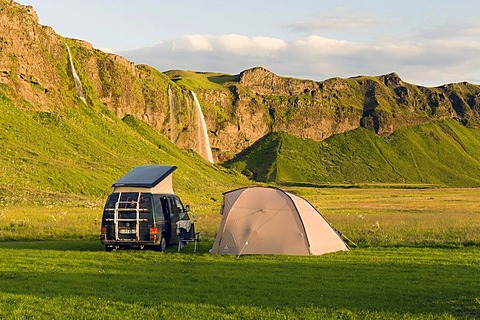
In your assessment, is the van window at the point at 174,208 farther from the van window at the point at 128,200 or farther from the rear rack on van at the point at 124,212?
the rear rack on van at the point at 124,212

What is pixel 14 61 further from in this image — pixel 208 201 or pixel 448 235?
pixel 448 235

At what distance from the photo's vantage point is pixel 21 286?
15.8 meters

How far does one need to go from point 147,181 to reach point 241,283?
8.96 m

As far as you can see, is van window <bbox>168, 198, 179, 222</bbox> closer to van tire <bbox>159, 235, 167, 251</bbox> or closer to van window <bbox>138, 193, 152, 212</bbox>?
van tire <bbox>159, 235, 167, 251</bbox>

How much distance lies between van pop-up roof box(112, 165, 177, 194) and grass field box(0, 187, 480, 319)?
98.9 inches

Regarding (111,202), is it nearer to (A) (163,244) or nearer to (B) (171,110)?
(A) (163,244)

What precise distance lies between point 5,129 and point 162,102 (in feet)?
254

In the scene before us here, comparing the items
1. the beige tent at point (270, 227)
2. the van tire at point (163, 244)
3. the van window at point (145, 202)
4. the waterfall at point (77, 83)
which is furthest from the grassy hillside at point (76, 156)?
the beige tent at point (270, 227)

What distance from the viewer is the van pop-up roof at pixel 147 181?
23.9 metres

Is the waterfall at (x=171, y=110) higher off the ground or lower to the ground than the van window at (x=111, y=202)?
higher

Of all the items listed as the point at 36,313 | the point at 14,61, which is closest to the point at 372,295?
the point at 36,313

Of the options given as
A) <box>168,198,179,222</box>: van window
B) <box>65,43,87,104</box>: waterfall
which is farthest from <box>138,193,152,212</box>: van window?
<box>65,43,87,104</box>: waterfall

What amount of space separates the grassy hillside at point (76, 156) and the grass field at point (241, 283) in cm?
4044

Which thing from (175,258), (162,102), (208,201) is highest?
(162,102)
